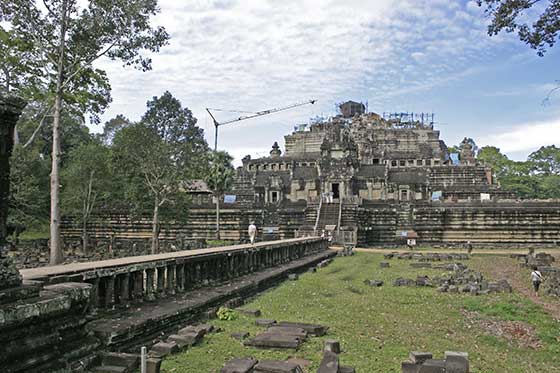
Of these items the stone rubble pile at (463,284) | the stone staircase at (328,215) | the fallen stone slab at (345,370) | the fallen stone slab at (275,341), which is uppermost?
the stone staircase at (328,215)

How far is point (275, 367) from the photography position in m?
5.92

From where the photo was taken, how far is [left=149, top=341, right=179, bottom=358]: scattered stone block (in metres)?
6.80

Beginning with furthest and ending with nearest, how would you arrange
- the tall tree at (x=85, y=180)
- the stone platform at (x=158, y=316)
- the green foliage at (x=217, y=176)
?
the green foliage at (x=217, y=176) → the tall tree at (x=85, y=180) → the stone platform at (x=158, y=316)

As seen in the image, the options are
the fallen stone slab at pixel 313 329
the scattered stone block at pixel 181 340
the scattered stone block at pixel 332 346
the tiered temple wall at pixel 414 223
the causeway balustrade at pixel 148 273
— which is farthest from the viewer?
the tiered temple wall at pixel 414 223

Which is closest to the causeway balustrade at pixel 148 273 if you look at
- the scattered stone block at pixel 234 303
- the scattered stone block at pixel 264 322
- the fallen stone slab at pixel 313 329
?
the scattered stone block at pixel 234 303

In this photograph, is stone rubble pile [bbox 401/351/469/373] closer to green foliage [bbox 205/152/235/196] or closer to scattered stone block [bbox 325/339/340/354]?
scattered stone block [bbox 325/339/340/354]

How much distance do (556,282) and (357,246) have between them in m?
21.2

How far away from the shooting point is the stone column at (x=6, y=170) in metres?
4.75

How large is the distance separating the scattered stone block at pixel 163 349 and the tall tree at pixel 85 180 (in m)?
28.9

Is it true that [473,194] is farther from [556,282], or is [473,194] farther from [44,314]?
[44,314]

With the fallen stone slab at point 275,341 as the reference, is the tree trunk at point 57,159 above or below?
above

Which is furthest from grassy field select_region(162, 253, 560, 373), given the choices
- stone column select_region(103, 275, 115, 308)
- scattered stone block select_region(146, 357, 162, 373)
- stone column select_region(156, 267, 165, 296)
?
stone column select_region(103, 275, 115, 308)

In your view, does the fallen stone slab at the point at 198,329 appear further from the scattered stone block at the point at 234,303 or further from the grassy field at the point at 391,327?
the scattered stone block at the point at 234,303

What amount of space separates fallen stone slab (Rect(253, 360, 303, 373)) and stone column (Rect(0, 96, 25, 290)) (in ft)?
9.89
